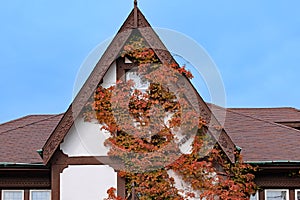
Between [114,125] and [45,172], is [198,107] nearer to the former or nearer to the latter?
[114,125]

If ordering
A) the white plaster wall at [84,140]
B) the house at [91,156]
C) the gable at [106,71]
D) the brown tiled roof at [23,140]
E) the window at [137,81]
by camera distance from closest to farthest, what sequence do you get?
the gable at [106,71]
the house at [91,156]
the white plaster wall at [84,140]
the window at [137,81]
the brown tiled roof at [23,140]

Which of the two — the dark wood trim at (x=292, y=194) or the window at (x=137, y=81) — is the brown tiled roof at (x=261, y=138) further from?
the window at (x=137, y=81)

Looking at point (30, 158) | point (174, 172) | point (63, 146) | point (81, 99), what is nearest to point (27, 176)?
point (30, 158)

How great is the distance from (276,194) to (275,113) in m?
6.33

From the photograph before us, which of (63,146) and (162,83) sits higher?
(162,83)

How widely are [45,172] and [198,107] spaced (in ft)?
13.3

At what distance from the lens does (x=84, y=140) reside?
1541 centimetres

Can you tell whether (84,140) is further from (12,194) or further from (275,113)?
(275,113)

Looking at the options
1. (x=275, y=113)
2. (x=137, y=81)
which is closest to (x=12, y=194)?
(x=137, y=81)

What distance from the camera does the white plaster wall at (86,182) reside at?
1519cm

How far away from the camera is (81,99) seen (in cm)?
1527

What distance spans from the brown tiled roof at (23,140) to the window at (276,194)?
5.44 metres

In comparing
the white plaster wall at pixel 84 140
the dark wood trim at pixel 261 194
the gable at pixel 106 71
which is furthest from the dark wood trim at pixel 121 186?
the dark wood trim at pixel 261 194

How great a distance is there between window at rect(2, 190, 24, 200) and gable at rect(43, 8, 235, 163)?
173cm
